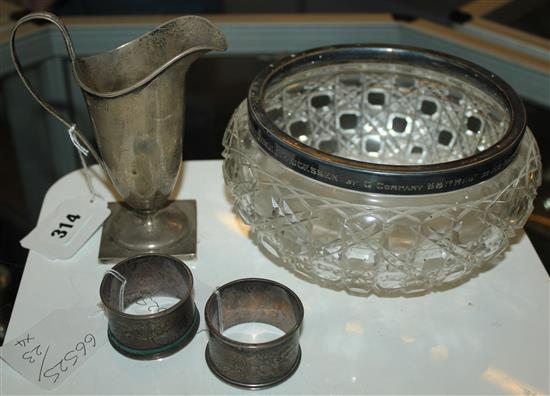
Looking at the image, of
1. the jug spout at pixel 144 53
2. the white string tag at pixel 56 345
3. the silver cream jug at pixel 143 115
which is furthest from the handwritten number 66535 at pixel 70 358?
the jug spout at pixel 144 53

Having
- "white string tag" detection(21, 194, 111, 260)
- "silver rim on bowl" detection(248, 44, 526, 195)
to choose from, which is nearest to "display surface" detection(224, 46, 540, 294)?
"silver rim on bowl" detection(248, 44, 526, 195)

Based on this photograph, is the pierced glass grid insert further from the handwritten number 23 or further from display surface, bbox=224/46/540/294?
the handwritten number 23

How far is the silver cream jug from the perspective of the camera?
61cm

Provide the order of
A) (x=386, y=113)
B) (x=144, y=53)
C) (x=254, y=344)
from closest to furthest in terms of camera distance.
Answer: (x=254, y=344) → (x=144, y=53) → (x=386, y=113)

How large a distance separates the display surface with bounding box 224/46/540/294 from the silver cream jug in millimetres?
66

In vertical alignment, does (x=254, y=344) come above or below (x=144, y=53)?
below

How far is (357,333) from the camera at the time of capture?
0.63 m

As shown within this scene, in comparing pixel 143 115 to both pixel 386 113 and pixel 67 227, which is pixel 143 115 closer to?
pixel 67 227

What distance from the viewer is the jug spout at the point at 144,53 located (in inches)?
25.1

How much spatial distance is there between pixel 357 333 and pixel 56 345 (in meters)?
0.27

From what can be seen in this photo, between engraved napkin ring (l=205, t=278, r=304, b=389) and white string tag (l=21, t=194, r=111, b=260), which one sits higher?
engraved napkin ring (l=205, t=278, r=304, b=389)

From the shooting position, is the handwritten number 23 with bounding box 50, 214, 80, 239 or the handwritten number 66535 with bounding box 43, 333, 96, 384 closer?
the handwritten number 66535 with bounding box 43, 333, 96, 384

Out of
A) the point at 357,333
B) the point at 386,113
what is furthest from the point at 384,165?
the point at 386,113

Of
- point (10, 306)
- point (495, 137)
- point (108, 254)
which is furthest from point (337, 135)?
point (10, 306)
